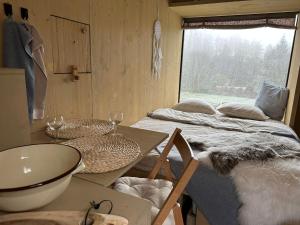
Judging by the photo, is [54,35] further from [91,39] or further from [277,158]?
[277,158]

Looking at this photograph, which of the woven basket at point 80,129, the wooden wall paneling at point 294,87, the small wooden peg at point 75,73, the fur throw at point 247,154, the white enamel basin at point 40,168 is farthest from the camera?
the wooden wall paneling at point 294,87

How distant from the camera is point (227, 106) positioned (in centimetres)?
313

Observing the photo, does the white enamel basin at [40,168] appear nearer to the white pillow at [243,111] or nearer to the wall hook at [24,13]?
the wall hook at [24,13]

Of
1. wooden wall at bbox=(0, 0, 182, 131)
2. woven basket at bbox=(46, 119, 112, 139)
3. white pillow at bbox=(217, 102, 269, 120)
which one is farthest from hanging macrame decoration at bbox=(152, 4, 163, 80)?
woven basket at bbox=(46, 119, 112, 139)

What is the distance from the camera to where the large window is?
3.18 meters

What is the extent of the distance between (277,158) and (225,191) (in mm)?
422

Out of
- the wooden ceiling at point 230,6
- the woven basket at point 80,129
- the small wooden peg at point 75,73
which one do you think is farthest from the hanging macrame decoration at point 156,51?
the woven basket at point 80,129

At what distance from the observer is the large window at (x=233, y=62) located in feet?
10.4

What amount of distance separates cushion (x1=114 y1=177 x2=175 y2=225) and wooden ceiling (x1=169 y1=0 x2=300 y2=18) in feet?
7.86

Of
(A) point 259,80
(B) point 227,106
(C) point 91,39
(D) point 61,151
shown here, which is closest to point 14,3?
(C) point 91,39

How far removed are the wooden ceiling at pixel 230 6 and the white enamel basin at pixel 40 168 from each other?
270cm

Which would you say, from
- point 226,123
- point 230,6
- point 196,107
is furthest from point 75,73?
point 230,6

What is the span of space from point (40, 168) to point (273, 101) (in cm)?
310

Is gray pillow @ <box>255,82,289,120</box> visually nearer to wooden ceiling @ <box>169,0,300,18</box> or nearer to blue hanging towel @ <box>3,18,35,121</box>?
wooden ceiling @ <box>169,0,300,18</box>
